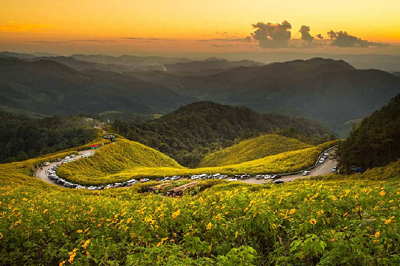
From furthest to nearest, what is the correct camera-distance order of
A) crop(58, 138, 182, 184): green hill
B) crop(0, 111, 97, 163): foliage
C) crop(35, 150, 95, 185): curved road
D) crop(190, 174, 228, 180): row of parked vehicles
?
crop(0, 111, 97, 163): foliage
crop(58, 138, 182, 184): green hill
crop(190, 174, 228, 180): row of parked vehicles
crop(35, 150, 95, 185): curved road

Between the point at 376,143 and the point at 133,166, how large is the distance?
5445 cm

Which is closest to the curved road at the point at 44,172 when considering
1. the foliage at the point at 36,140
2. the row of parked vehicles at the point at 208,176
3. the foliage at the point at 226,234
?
the row of parked vehicles at the point at 208,176

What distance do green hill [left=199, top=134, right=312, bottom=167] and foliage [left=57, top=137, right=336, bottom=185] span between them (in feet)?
73.0

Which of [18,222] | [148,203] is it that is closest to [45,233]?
[18,222]

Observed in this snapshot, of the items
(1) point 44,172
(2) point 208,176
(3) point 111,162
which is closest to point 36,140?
(3) point 111,162

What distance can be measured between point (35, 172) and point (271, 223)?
2412 inches

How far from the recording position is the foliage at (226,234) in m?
7.17

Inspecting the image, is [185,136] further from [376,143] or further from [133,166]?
[376,143]

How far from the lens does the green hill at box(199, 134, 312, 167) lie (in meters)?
94.2

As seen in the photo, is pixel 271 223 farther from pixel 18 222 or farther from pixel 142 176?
pixel 142 176

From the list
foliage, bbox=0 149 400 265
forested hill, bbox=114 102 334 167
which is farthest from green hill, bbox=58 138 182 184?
foliage, bbox=0 149 400 265

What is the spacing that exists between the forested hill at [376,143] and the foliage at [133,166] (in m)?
14.3

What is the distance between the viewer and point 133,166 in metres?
76.2

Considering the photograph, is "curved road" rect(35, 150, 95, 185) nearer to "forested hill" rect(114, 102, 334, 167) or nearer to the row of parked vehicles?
the row of parked vehicles
